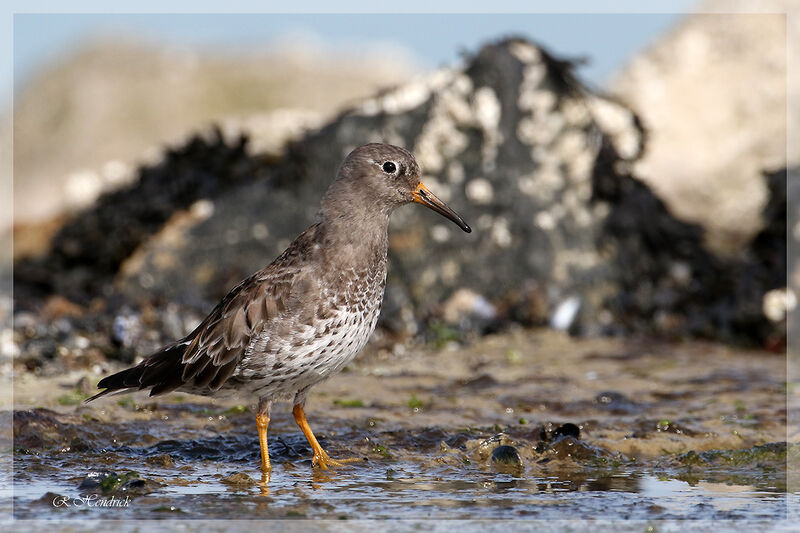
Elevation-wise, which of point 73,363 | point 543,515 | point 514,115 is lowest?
point 543,515

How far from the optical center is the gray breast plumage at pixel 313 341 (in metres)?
5.99

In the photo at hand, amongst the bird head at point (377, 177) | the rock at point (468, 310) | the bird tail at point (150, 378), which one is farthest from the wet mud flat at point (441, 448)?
the bird head at point (377, 177)

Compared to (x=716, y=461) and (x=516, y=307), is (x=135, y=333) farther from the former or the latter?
(x=716, y=461)

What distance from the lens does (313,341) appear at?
5.98 m

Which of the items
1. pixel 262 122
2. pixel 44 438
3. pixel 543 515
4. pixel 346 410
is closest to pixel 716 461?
pixel 543 515

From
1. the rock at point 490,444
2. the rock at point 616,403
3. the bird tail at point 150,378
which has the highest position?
the bird tail at point 150,378

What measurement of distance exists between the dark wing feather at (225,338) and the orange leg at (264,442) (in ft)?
1.11

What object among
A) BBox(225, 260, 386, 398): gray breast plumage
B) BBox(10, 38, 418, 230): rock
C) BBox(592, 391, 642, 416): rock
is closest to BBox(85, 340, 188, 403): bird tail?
BBox(225, 260, 386, 398): gray breast plumage

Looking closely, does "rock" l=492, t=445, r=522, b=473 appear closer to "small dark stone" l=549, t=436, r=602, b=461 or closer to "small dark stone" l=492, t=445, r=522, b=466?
"small dark stone" l=492, t=445, r=522, b=466

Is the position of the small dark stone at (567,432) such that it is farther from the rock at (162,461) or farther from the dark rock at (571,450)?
the rock at (162,461)

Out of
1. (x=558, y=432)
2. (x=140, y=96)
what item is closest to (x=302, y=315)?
(x=558, y=432)

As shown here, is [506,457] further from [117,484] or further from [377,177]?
[117,484]

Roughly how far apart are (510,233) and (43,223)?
7958 millimetres

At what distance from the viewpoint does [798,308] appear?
1117cm
